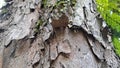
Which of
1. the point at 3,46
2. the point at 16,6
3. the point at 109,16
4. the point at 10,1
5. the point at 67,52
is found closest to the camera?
the point at 67,52

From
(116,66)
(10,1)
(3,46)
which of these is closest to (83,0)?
(116,66)

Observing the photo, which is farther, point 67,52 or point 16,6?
point 16,6

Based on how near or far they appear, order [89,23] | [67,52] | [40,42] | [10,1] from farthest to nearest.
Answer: [10,1], [89,23], [40,42], [67,52]

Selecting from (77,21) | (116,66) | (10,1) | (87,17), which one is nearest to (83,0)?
(87,17)

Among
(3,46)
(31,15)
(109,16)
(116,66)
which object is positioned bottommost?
(109,16)

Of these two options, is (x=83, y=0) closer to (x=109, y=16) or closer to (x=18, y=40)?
(x=18, y=40)

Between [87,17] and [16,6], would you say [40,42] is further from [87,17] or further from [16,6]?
[16,6]

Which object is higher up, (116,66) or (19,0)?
(19,0)
